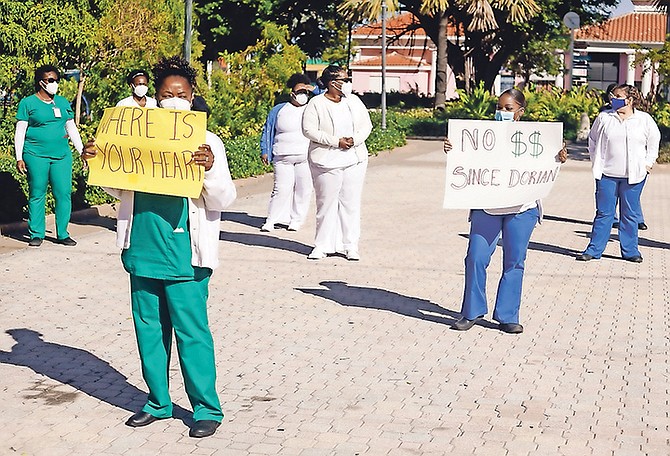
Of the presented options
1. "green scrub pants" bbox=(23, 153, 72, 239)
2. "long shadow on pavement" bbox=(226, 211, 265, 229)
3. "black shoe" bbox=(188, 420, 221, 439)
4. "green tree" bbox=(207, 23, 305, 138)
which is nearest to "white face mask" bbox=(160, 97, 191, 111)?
"black shoe" bbox=(188, 420, 221, 439)

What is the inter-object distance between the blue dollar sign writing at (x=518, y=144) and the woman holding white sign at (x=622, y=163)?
10.9ft

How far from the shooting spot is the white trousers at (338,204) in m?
11.5

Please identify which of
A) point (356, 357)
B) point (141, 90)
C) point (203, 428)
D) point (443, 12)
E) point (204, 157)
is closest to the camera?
point (204, 157)

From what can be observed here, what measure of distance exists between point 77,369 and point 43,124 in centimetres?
513

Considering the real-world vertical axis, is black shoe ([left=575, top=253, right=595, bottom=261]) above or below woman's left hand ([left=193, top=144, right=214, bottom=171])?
below

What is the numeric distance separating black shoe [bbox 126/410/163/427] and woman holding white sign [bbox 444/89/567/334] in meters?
3.00

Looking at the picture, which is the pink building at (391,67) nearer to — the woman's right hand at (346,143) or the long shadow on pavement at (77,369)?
the woman's right hand at (346,143)

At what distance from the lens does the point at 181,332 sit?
5898 millimetres

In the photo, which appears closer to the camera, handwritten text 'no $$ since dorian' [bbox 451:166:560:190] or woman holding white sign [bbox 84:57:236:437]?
woman holding white sign [bbox 84:57:236:437]

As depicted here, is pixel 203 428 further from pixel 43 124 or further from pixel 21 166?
pixel 43 124

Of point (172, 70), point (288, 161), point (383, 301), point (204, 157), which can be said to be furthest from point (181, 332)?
point (288, 161)

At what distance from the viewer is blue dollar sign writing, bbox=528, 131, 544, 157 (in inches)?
340

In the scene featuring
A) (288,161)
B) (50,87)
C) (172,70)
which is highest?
(172,70)

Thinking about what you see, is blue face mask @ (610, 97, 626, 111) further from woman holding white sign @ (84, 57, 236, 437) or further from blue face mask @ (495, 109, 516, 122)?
woman holding white sign @ (84, 57, 236, 437)
